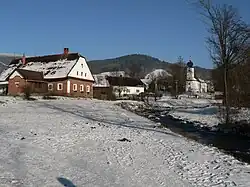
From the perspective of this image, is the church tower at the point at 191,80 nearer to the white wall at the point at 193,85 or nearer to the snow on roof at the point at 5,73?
the white wall at the point at 193,85

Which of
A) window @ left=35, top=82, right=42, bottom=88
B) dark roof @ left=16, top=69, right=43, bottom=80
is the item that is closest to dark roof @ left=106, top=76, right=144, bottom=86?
dark roof @ left=16, top=69, right=43, bottom=80

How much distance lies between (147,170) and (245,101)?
14528mm

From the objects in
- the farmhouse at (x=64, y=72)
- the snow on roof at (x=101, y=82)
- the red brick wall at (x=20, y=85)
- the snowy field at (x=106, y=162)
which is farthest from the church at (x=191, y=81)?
the snowy field at (x=106, y=162)

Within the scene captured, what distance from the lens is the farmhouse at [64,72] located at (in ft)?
210

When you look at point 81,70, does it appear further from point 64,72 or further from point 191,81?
point 191,81

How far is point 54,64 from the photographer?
68188mm

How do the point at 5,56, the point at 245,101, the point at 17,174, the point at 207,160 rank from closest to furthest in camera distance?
the point at 17,174, the point at 207,160, the point at 245,101, the point at 5,56

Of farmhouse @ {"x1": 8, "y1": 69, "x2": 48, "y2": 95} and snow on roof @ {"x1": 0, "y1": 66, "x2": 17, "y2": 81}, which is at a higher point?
snow on roof @ {"x1": 0, "y1": 66, "x2": 17, "y2": 81}

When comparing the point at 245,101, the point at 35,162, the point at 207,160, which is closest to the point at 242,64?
the point at 245,101

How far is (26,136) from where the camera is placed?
16078 mm

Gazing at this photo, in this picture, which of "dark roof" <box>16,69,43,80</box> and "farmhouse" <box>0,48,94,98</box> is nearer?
"dark roof" <box>16,69,43,80</box>

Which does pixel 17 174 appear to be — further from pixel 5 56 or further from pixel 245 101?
pixel 5 56

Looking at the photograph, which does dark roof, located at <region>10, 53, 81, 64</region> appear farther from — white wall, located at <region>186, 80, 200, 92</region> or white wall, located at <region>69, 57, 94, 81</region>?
white wall, located at <region>186, 80, 200, 92</region>

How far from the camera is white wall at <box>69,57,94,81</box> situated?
6551 centimetres
